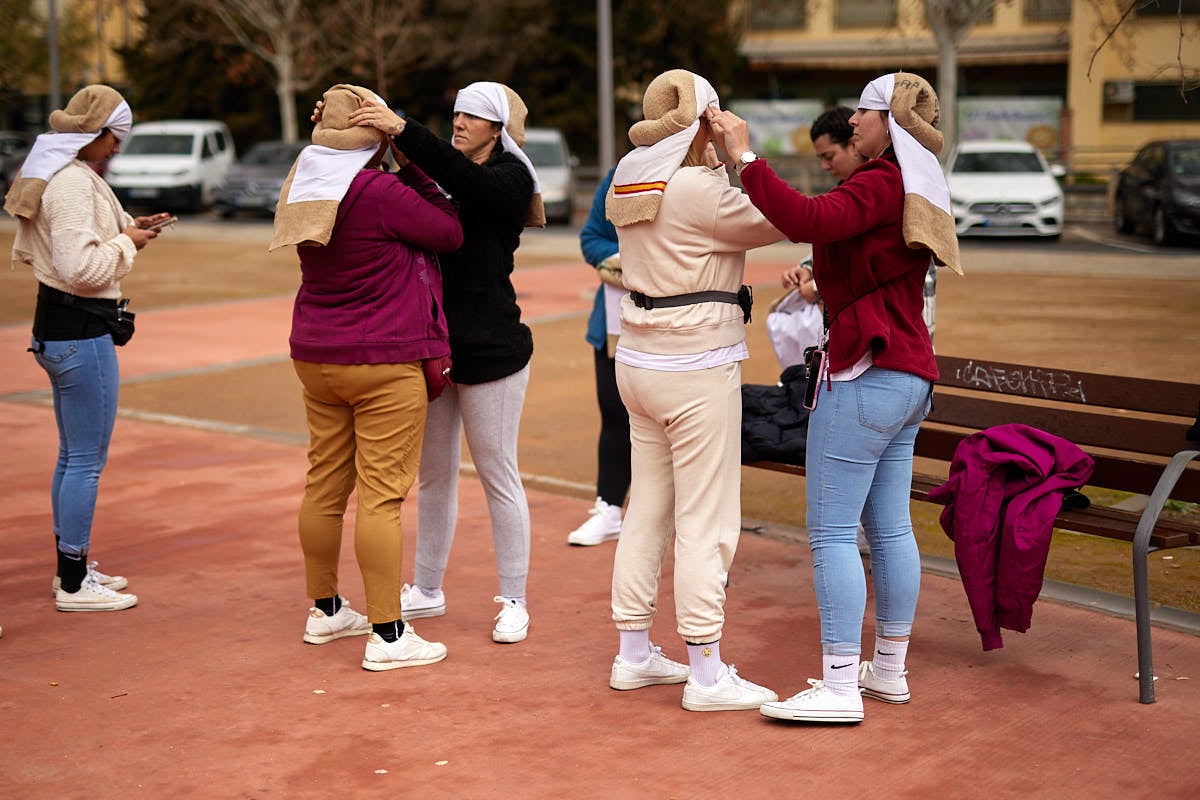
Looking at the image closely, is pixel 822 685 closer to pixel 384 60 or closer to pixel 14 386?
pixel 14 386

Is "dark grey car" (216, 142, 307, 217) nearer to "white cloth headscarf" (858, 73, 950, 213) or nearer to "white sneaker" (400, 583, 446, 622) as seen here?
"white sneaker" (400, 583, 446, 622)

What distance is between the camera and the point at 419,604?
5562 millimetres

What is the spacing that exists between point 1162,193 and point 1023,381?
58.4 feet

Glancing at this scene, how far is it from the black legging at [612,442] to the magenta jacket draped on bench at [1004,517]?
206cm

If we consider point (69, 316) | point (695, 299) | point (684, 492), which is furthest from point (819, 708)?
point (69, 316)

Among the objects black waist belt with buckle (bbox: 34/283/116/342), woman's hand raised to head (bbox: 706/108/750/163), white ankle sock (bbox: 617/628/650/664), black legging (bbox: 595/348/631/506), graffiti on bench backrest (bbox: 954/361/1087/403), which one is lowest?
white ankle sock (bbox: 617/628/650/664)

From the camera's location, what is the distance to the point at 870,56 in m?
42.8

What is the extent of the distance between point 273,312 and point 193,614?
9937mm

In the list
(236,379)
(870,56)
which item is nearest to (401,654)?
(236,379)

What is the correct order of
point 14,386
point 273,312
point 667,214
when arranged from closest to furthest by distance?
point 667,214
point 14,386
point 273,312

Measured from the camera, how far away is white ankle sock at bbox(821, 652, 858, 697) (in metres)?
4.44

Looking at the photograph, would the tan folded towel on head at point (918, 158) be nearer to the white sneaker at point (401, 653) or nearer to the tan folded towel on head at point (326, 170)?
the tan folded towel on head at point (326, 170)

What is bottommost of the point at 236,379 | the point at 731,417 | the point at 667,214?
the point at 236,379

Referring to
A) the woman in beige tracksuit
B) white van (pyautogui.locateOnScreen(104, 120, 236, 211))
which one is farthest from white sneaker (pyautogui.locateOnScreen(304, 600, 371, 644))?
white van (pyautogui.locateOnScreen(104, 120, 236, 211))
